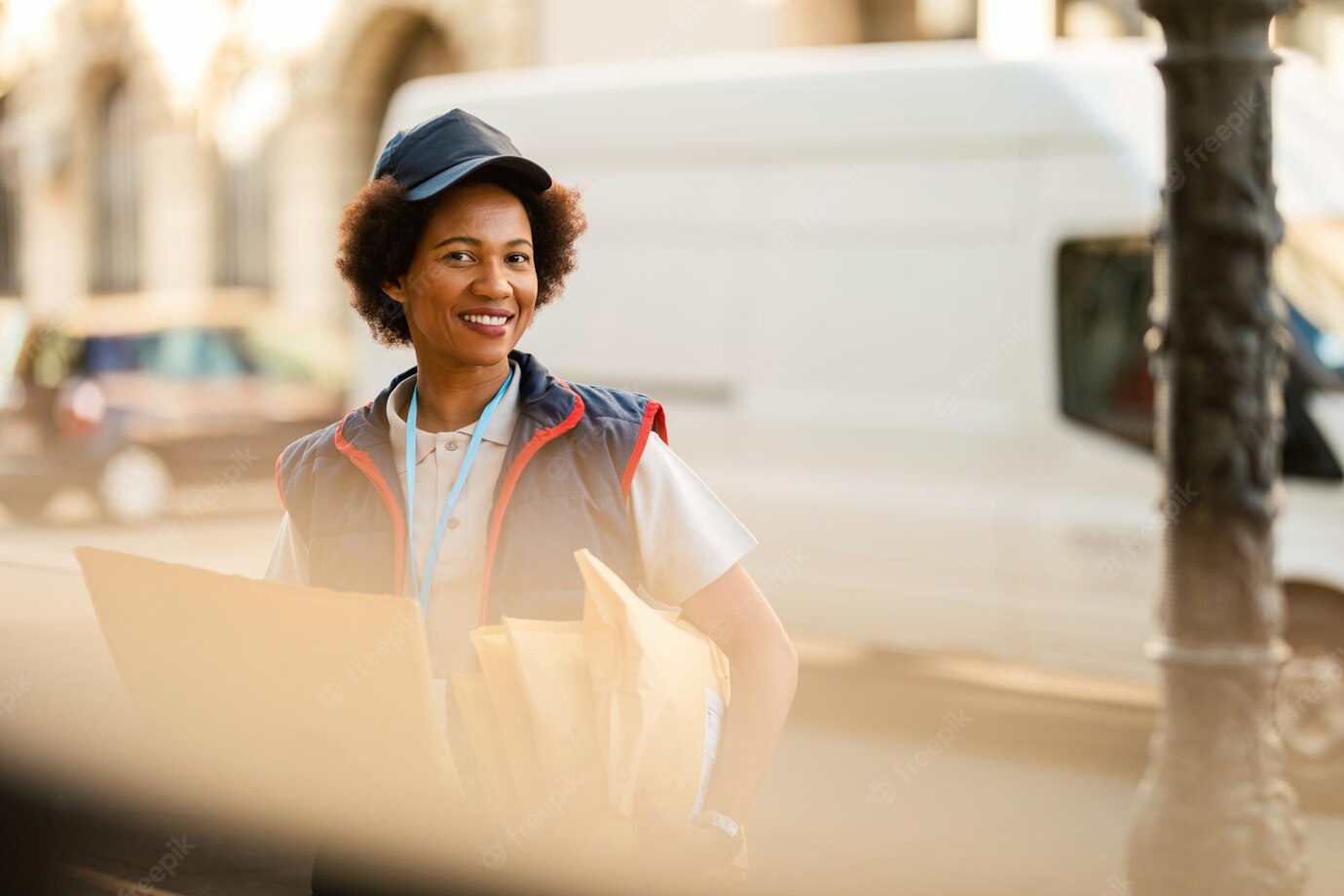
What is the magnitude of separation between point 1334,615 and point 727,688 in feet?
17.7

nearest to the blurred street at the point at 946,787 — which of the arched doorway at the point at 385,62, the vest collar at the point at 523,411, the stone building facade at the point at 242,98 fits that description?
the vest collar at the point at 523,411

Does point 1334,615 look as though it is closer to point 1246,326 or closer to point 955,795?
point 955,795

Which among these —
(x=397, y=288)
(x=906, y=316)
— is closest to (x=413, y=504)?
(x=397, y=288)

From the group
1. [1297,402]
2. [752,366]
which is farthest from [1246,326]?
[752,366]

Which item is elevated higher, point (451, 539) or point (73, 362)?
point (451, 539)

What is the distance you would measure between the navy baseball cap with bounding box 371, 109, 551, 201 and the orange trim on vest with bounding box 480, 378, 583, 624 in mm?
239

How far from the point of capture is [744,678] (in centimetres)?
190

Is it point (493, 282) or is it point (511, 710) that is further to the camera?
point (493, 282)

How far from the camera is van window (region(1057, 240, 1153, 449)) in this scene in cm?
714

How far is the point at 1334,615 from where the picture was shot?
6.83m

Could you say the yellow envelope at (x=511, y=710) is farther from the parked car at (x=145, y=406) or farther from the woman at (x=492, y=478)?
the parked car at (x=145, y=406)

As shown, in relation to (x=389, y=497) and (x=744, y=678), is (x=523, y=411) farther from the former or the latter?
(x=744, y=678)

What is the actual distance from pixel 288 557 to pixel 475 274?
0.37 metres

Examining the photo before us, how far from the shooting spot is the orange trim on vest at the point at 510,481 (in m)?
1.90
